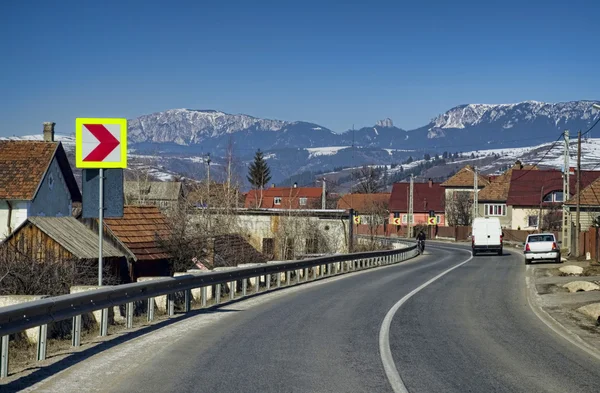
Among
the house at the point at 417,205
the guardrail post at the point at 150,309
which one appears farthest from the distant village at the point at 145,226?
the house at the point at 417,205

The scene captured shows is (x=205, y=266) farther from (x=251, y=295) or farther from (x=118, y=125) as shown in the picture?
(x=118, y=125)

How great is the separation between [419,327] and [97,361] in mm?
6177

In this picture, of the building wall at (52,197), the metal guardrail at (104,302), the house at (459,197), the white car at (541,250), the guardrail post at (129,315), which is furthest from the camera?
the house at (459,197)

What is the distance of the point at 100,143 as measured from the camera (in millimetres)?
13617

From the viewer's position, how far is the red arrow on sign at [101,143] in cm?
1359

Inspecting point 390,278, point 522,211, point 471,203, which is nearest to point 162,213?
point 390,278

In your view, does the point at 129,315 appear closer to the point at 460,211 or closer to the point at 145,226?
the point at 145,226

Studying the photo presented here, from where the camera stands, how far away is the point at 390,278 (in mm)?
28703

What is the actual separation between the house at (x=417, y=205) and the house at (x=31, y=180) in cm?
8701

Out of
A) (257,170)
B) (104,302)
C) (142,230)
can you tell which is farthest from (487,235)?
(257,170)

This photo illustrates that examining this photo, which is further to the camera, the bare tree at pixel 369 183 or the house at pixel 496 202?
the bare tree at pixel 369 183

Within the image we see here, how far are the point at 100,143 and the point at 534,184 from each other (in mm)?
97057

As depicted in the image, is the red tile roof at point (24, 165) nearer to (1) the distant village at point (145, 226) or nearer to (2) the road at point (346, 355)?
(1) the distant village at point (145, 226)

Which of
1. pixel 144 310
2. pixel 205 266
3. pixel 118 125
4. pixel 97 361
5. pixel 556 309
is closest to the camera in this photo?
pixel 97 361
